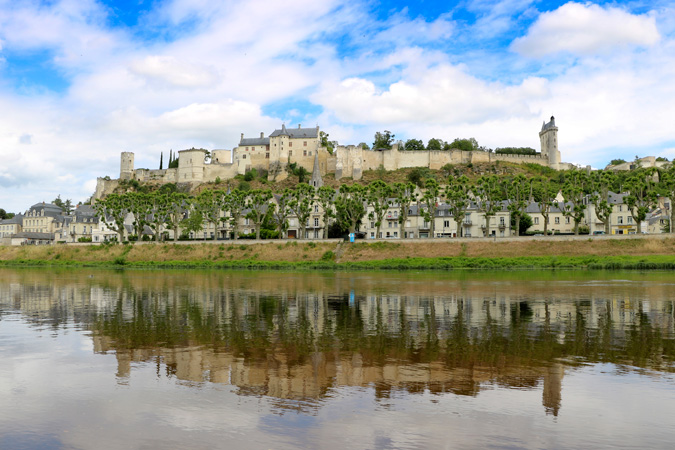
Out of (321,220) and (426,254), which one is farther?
(321,220)

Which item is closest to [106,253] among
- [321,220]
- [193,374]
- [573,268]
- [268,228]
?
[268,228]

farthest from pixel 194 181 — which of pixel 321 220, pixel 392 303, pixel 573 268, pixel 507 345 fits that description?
pixel 507 345

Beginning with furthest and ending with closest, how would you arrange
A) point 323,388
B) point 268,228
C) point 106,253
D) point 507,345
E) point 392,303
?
1. point 268,228
2. point 106,253
3. point 392,303
4. point 507,345
5. point 323,388

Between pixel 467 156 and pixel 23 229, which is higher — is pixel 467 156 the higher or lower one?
the higher one

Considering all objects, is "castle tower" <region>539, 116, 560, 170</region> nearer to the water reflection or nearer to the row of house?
the row of house

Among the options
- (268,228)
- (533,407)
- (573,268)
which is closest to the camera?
(533,407)

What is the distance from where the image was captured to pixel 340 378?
1139 centimetres

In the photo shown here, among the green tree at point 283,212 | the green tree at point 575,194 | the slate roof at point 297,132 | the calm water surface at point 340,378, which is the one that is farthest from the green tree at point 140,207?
the slate roof at point 297,132

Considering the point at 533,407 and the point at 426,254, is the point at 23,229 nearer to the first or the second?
the point at 426,254

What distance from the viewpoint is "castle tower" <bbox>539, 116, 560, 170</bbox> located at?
137875mm

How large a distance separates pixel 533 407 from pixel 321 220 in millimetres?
78782

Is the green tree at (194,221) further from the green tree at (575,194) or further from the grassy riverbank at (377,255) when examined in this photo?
the green tree at (575,194)

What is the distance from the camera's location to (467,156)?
13538 centimetres

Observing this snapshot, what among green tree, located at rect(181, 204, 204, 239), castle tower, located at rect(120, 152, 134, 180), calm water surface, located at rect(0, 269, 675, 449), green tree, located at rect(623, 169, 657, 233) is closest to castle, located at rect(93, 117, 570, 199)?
castle tower, located at rect(120, 152, 134, 180)
